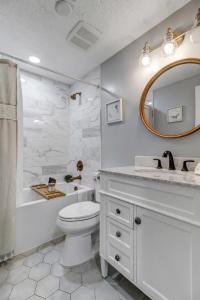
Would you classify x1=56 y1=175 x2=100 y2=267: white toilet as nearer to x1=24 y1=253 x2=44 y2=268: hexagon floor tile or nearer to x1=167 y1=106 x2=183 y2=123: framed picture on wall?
x1=24 y1=253 x2=44 y2=268: hexagon floor tile

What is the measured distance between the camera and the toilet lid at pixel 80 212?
141 cm

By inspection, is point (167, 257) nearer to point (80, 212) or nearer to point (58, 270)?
point (80, 212)

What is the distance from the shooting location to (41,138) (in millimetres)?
2420

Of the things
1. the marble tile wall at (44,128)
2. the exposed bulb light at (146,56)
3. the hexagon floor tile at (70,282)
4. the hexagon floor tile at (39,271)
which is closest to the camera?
the hexagon floor tile at (70,282)

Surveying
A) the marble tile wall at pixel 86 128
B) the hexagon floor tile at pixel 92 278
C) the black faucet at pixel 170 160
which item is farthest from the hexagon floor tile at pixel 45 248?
the black faucet at pixel 170 160

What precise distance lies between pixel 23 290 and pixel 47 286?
0.17 m

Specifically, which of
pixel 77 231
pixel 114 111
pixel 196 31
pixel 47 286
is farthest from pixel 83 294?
pixel 196 31

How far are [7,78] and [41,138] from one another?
105 cm

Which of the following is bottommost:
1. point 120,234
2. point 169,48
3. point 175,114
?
point 120,234

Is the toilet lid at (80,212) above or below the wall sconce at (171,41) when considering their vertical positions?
below

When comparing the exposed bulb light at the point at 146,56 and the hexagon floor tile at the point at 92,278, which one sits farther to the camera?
the exposed bulb light at the point at 146,56

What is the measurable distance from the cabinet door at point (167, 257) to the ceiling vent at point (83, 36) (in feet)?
5.39

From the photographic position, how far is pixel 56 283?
1.23 metres

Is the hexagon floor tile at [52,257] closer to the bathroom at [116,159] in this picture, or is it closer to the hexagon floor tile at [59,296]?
the bathroom at [116,159]
